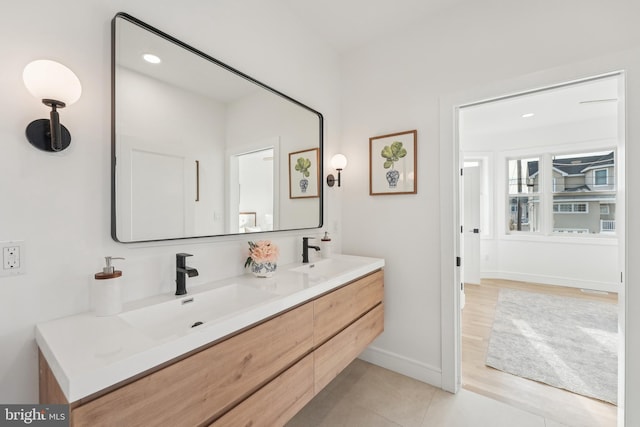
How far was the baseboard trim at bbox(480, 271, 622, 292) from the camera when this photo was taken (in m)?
4.31

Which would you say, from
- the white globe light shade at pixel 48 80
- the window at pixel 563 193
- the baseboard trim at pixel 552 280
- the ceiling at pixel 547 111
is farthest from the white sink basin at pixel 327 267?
the window at pixel 563 193

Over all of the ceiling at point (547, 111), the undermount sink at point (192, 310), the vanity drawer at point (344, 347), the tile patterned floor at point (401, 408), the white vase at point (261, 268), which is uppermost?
the ceiling at point (547, 111)

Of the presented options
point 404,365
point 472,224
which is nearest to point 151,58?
point 404,365

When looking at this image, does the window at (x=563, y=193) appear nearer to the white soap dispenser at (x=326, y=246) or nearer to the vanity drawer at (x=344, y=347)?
the vanity drawer at (x=344, y=347)

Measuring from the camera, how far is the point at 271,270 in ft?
5.42

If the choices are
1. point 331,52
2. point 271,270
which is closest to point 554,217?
point 331,52

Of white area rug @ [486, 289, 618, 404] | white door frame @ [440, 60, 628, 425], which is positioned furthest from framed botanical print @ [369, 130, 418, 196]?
white area rug @ [486, 289, 618, 404]

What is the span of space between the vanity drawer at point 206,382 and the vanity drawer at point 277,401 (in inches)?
1.3

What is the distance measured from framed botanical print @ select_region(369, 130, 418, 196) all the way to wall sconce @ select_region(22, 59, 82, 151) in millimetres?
1938

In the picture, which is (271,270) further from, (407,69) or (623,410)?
(623,410)

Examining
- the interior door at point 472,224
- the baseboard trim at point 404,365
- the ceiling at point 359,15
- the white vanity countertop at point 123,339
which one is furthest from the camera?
the interior door at point 472,224

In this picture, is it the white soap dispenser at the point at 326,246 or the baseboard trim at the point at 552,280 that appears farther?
the baseboard trim at the point at 552,280

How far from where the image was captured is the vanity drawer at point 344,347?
1532mm

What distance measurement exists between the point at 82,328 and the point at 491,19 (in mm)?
2754
